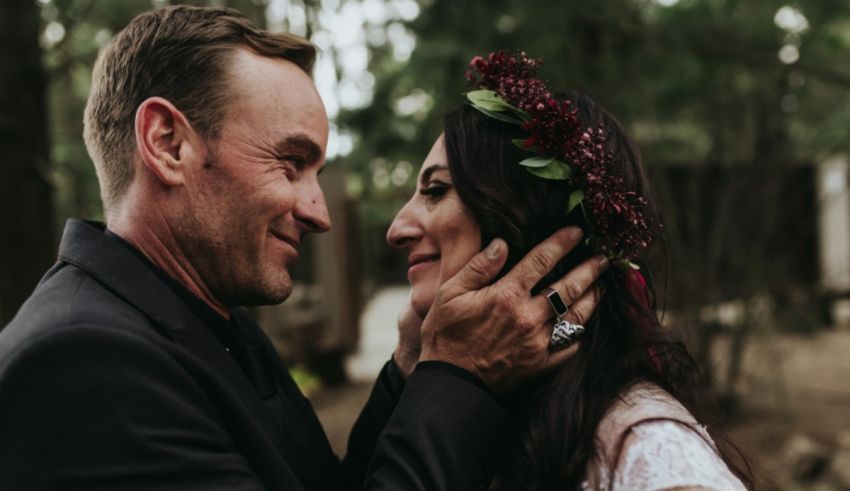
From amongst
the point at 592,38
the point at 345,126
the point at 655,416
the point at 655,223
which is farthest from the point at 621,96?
the point at 655,416

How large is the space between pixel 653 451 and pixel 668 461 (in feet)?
0.15

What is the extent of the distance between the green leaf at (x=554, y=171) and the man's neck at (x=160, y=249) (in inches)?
39.6

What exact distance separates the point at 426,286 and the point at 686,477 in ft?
3.14

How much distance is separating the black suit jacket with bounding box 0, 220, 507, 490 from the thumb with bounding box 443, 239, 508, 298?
23 centimetres

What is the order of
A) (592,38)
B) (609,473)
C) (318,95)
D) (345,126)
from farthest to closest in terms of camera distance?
(345,126) < (592,38) < (318,95) < (609,473)

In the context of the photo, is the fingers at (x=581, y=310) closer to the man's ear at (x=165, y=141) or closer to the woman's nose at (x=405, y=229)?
the woman's nose at (x=405, y=229)

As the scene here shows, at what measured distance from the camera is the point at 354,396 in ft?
33.0

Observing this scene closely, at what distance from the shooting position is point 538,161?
2211 mm

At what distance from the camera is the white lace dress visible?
71.5 inches

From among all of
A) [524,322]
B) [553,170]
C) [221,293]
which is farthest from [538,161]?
[221,293]

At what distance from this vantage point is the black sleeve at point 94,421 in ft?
5.15

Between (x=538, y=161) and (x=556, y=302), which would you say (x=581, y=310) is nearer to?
(x=556, y=302)

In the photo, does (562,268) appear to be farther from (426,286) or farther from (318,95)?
(318,95)

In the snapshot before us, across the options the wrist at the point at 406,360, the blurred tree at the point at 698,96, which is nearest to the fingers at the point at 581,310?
the wrist at the point at 406,360
